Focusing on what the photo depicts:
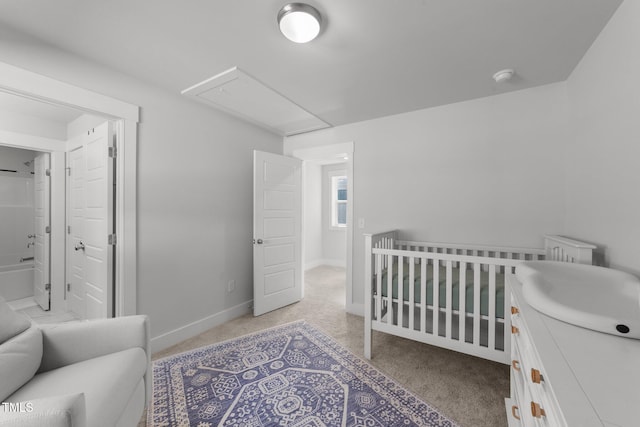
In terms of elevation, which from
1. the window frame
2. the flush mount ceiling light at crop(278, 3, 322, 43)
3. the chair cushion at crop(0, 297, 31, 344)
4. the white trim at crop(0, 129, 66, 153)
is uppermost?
the flush mount ceiling light at crop(278, 3, 322, 43)

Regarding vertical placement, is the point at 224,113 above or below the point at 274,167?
above

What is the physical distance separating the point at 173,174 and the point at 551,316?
271 centimetres

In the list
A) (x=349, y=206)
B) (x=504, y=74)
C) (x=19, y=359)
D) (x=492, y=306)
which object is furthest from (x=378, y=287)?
(x=19, y=359)

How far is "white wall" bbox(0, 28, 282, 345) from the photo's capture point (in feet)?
6.33

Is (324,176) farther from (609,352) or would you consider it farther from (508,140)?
(609,352)

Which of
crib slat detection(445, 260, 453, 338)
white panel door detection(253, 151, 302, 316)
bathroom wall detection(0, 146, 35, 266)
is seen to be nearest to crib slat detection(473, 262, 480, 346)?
crib slat detection(445, 260, 453, 338)

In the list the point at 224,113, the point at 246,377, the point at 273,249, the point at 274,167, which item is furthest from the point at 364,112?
the point at 246,377

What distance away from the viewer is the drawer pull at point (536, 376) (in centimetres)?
72

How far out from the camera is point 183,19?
1421 mm

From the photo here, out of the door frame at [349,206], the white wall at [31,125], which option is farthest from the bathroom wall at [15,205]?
the door frame at [349,206]

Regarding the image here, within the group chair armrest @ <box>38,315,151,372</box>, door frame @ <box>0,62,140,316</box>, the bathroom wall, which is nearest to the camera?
chair armrest @ <box>38,315,151,372</box>

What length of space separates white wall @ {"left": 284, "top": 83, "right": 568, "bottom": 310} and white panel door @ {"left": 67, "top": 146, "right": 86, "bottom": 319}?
2.94 metres

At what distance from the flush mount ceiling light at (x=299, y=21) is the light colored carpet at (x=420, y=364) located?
2377 mm

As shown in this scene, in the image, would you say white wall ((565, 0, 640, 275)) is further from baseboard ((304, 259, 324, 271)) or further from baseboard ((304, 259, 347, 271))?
baseboard ((304, 259, 324, 271))
